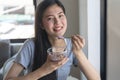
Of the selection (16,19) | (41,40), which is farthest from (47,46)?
(16,19)

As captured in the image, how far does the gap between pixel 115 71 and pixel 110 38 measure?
0.33 metres

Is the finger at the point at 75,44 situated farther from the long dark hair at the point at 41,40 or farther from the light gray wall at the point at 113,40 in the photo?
the light gray wall at the point at 113,40

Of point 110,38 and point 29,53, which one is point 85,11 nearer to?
point 110,38

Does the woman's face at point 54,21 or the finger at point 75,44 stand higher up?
the woman's face at point 54,21

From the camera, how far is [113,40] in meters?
2.23

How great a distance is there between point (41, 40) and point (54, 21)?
6.6 inches

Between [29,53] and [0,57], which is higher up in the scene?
[29,53]

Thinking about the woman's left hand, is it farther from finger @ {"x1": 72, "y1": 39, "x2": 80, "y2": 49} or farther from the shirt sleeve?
the shirt sleeve

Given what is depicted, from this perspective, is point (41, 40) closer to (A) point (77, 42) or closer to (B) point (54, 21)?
(B) point (54, 21)

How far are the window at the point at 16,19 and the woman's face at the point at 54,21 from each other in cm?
201

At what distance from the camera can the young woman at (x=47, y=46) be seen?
1.34 metres

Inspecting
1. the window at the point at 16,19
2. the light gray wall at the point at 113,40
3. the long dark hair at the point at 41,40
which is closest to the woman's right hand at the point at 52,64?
the long dark hair at the point at 41,40

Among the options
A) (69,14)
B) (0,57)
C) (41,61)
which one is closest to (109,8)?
(69,14)

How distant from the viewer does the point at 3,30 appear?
3439 millimetres
